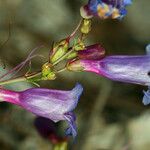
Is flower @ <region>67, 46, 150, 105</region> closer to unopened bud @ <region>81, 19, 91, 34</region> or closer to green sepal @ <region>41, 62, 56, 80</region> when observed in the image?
green sepal @ <region>41, 62, 56, 80</region>

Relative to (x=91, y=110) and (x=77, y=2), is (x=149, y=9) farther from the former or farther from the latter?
(x=91, y=110)

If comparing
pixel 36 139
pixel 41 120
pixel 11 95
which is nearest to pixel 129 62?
pixel 11 95

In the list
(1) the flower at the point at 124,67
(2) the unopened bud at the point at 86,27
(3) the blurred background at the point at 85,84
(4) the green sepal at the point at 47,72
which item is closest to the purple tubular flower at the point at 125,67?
(1) the flower at the point at 124,67

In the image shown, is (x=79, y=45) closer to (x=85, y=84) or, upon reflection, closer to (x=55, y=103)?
(x=55, y=103)

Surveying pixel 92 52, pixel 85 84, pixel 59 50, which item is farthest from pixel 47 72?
pixel 85 84

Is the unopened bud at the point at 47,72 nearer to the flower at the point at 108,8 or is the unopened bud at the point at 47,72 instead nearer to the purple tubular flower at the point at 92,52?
the purple tubular flower at the point at 92,52

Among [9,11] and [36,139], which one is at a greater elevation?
[9,11]
